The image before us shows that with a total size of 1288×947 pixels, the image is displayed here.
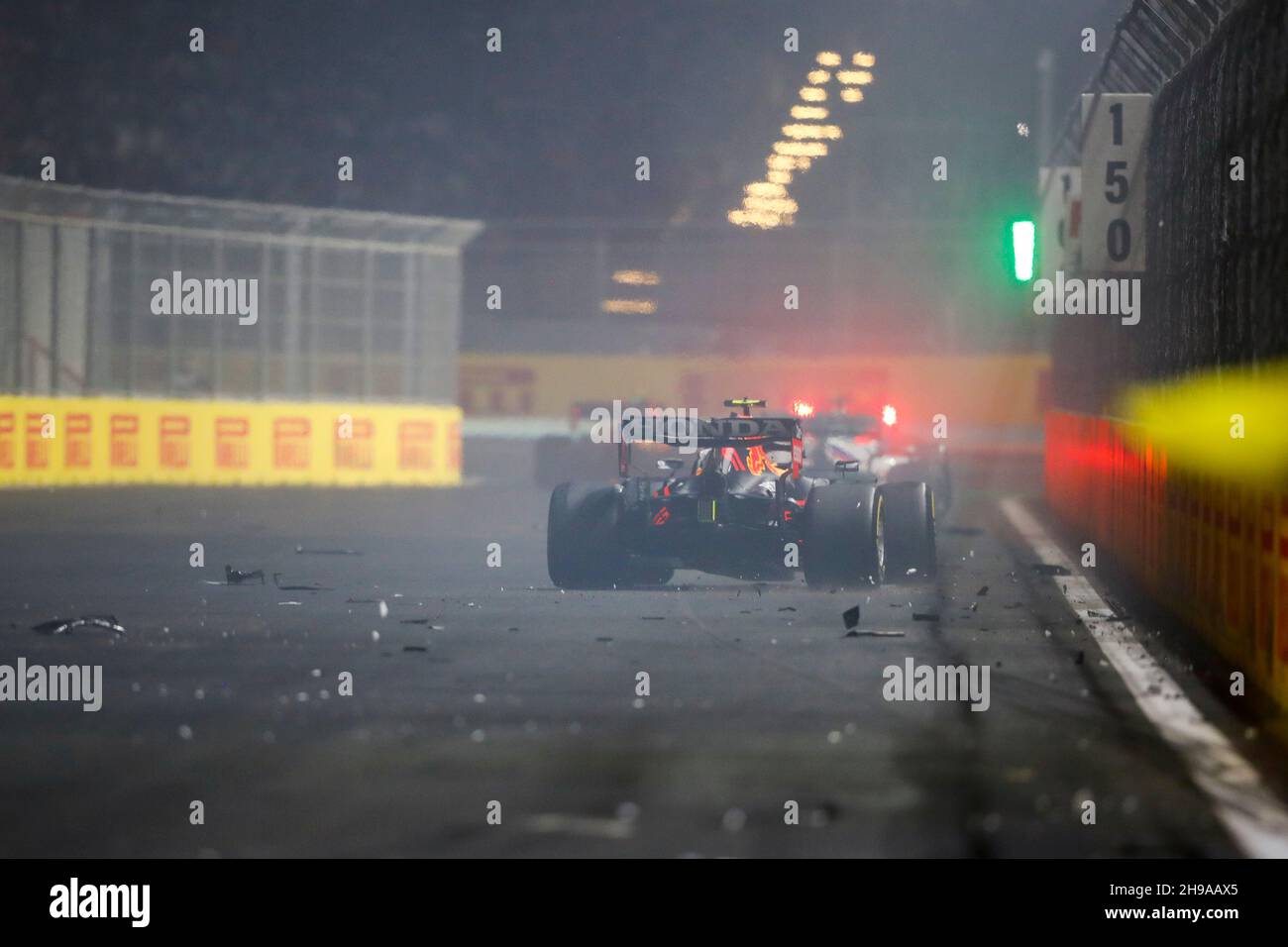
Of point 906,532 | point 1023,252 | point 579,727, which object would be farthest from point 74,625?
point 1023,252

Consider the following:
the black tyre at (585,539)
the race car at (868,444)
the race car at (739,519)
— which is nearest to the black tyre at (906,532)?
the race car at (739,519)

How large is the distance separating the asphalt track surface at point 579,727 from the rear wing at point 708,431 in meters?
1.23

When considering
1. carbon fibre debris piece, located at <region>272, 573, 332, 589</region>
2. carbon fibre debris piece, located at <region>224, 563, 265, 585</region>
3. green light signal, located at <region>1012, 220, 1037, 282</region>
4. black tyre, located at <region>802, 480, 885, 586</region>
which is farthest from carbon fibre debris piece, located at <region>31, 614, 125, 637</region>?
green light signal, located at <region>1012, 220, 1037, 282</region>

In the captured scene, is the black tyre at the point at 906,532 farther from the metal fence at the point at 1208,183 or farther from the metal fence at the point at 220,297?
the metal fence at the point at 220,297

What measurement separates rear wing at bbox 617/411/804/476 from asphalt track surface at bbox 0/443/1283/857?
1.23 metres

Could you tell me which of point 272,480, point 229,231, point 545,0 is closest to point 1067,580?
point 272,480

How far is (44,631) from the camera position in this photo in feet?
46.1

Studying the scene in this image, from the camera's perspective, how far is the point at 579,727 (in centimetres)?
988

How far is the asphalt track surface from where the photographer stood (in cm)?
746

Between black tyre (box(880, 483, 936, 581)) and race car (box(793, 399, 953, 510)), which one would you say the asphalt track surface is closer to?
black tyre (box(880, 483, 936, 581))

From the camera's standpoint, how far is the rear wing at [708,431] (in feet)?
53.1

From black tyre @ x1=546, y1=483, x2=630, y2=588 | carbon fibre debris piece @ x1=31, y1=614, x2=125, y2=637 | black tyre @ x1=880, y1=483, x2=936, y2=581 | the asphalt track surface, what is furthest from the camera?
black tyre @ x1=880, y1=483, x2=936, y2=581

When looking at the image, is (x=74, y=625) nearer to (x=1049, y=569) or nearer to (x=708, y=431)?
(x=708, y=431)
